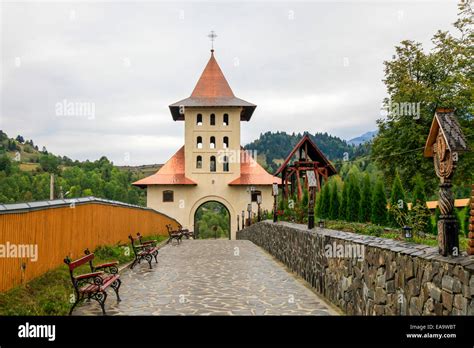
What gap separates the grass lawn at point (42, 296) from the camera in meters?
6.33

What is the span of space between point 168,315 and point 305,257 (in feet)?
12.4

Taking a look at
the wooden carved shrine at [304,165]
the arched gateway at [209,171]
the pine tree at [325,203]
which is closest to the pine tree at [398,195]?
the pine tree at [325,203]

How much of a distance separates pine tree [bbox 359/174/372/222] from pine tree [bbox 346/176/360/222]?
2.05 ft

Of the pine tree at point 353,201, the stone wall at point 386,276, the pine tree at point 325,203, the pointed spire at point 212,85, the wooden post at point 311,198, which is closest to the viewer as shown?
the stone wall at point 386,276

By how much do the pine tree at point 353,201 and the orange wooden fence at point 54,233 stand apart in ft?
22.3

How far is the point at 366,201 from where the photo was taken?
12914 mm

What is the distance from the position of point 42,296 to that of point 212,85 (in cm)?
3513

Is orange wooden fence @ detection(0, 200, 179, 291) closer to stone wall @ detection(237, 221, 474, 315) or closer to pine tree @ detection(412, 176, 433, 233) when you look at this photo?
stone wall @ detection(237, 221, 474, 315)

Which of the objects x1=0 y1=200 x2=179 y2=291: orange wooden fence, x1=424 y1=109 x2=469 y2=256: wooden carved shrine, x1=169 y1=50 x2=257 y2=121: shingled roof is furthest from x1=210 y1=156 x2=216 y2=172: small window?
x1=424 y1=109 x2=469 y2=256: wooden carved shrine

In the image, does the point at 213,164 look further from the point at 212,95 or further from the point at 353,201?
the point at 353,201

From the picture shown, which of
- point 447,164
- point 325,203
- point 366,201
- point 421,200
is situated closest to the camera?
point 447,164

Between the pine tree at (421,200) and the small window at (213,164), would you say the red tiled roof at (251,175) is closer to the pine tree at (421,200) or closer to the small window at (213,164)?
the small window at (213,164)

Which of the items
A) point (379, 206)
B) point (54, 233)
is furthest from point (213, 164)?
point (54, 233)
